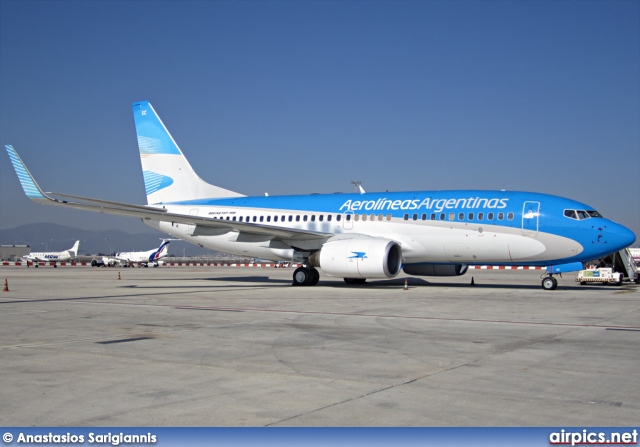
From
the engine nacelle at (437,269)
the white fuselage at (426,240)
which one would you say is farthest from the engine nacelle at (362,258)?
the engine nacelle at (437,269)

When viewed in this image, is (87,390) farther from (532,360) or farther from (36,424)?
(532,360)

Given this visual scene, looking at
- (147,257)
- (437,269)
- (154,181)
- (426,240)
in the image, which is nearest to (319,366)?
(426,240)

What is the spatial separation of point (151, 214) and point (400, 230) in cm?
996

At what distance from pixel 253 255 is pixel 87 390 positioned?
21.5m

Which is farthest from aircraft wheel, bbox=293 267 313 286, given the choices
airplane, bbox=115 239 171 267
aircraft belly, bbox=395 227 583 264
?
airplane, bbox=115 239 171 267

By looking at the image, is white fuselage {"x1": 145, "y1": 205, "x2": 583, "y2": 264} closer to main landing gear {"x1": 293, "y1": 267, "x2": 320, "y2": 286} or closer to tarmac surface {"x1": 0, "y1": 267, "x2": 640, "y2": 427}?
main landing gear {"x1": 293, "y1": 267, "x2": 320, "y2": 286}

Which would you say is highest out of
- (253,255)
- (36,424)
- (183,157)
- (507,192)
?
(183,157)

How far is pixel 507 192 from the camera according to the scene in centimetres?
2314

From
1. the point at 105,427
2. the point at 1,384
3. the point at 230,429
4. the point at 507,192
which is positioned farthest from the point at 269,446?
the point at 507,192

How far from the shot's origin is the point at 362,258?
73.2ft

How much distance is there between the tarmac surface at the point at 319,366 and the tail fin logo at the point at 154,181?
1537cm

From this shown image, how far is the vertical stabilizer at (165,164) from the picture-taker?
30438 millimetres

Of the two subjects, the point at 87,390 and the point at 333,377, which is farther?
the point at 333,377

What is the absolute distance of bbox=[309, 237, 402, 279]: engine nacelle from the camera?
22.1m
